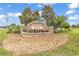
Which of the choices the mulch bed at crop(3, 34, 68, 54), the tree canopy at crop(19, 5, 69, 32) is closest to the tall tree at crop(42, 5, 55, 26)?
the tree canopy at crop(19, 5, 69, 32)

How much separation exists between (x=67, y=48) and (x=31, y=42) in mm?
312

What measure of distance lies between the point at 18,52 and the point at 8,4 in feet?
1.37

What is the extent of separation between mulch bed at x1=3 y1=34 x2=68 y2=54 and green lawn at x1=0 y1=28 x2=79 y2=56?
31 mm

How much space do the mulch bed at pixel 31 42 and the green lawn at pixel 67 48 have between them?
1.2 inches

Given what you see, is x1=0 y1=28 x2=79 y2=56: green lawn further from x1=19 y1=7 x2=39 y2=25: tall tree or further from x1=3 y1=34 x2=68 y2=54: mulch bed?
x1=19 y1=7 x2=39 y2=25: tall tree

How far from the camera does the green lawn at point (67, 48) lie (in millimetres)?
1538

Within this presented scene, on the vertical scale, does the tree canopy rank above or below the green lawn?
above

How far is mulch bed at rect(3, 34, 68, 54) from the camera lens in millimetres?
1547

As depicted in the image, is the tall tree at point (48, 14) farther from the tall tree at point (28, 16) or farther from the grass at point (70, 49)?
the grass at point (70, 49)

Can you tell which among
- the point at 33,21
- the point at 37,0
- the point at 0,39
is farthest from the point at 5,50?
the point at 37,0

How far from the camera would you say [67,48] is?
5.12ft

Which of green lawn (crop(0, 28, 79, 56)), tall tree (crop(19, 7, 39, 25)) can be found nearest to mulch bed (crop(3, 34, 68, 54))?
green lawn (crop(0, 28, 79, 56))

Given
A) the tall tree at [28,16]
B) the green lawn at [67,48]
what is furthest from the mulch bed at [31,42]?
the tall tree at [28,16]

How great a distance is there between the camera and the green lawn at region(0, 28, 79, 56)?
154 cm
